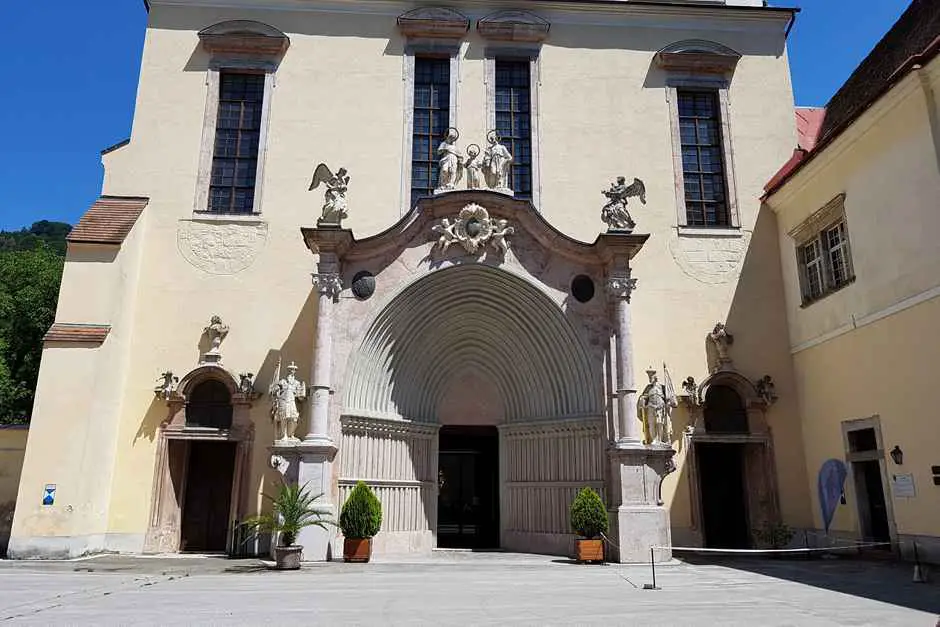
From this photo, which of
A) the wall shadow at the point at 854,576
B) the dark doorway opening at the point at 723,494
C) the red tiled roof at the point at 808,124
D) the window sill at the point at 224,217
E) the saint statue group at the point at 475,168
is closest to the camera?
the wall shadow at the point at 854,576

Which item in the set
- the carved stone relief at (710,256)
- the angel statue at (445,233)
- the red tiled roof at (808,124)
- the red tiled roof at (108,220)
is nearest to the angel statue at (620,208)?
the carved stone relief at (710,256)

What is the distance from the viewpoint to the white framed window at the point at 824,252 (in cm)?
1317

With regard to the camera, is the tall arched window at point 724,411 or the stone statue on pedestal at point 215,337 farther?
the tall arched window at point 724,411

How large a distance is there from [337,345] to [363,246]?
6.63ft

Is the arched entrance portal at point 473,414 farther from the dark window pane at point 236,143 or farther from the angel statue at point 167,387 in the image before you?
the dark window pane at point 236,143

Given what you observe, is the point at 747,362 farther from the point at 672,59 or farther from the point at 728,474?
the point at 672,59

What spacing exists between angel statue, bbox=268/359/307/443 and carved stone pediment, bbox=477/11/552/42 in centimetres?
940

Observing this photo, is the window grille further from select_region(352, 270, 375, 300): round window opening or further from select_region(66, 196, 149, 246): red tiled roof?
select_region(66, 196, 149, 246): red tiled roof

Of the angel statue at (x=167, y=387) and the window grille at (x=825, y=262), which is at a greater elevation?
the window grille at (x=825, y=262)

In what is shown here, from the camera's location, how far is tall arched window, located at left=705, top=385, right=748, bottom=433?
14156mm

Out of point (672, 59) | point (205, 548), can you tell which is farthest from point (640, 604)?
point (672, 59)

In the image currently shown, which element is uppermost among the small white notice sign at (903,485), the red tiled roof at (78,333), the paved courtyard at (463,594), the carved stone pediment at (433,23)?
the carved stone pediment at (433,23)

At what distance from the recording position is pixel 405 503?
1316 cm

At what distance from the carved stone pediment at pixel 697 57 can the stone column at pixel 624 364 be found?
648 centimetres
